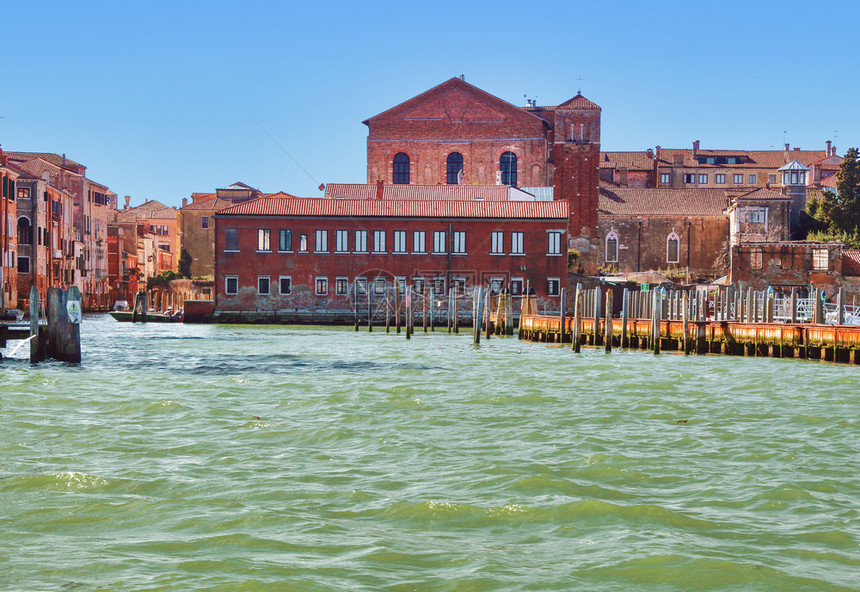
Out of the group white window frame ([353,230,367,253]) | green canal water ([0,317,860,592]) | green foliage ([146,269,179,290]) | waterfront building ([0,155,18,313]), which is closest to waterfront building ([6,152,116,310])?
green foliage ([146,269,179,290])

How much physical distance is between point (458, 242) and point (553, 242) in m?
4.23

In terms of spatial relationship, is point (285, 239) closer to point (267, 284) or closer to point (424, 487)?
point (267, 284)

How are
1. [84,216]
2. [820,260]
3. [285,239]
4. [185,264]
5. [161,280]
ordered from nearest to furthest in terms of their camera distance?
[285,239] < [820,260] < [84,216] < [161,280] < [185,264]

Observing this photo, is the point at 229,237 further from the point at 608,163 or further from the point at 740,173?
the point at 740,173

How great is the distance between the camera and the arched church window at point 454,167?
5441cm

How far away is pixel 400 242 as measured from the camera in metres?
43.2

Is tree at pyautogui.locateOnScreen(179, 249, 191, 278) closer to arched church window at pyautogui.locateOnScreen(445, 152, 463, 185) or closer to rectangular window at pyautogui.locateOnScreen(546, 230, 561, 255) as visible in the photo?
arched church window at pyautogui.locateOnScreen(445, 152, 463, 185)

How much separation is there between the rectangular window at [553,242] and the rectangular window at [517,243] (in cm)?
115

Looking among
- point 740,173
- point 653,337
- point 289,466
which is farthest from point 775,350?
point 740,173

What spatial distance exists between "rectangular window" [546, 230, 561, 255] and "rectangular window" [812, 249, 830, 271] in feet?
40.1

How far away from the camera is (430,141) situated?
54.2 m

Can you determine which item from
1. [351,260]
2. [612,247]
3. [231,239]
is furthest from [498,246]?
[612,247]

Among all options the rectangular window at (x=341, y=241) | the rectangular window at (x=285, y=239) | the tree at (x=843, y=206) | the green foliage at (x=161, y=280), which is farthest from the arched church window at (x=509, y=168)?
the green foliage at (x=161, y=280)

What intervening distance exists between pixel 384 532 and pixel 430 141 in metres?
48.8
